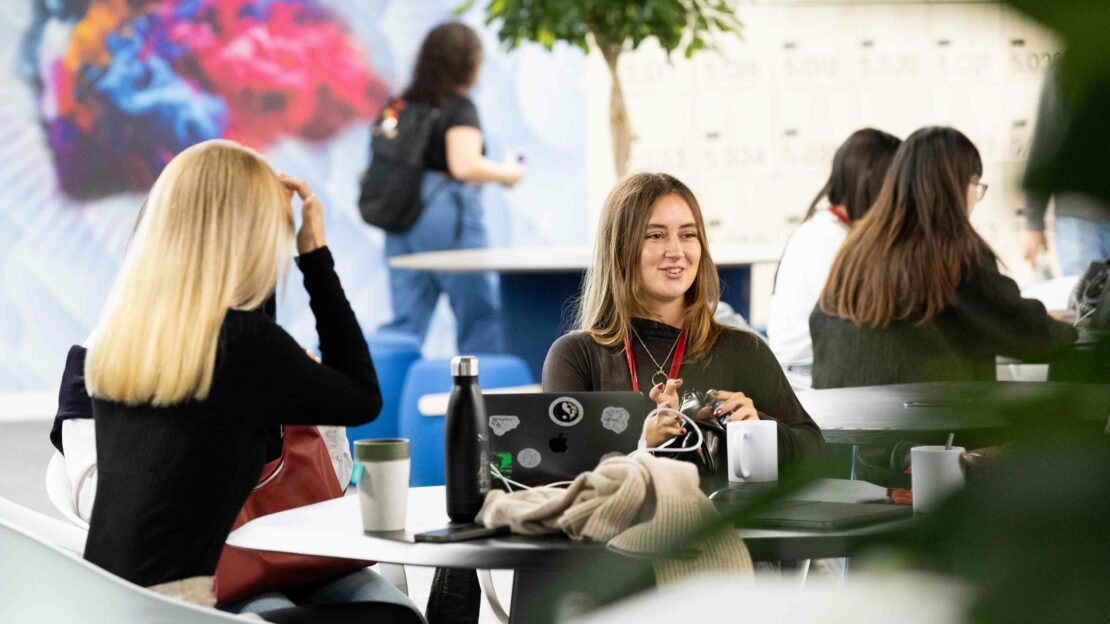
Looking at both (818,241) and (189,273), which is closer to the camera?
(189,273)

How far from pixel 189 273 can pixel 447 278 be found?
13.5 feet

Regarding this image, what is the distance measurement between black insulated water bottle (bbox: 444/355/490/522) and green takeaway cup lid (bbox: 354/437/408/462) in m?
0.06

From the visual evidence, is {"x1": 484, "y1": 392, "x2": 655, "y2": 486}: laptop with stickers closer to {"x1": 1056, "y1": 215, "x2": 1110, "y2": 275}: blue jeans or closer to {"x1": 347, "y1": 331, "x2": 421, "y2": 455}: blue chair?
{"x1": 1056, "y1": 215, "x2": 1110, "y2": 275}: blue jeans

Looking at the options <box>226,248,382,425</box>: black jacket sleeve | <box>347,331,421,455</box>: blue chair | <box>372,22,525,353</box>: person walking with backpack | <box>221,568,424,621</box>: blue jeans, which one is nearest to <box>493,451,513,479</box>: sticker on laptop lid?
<box>226,248,382,425</box>: black jacket sleeve

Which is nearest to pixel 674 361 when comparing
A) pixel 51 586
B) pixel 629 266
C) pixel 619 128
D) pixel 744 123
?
pixel 629 266

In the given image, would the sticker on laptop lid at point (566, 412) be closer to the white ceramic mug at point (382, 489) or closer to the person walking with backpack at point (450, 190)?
the white ceramic mug at point (382, 489)

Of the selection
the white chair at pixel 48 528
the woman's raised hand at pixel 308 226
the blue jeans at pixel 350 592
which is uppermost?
the woman's raised hand at pixel 308 226

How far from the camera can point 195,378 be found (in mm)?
1678

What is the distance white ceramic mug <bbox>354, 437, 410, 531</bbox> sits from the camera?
163 centimetres

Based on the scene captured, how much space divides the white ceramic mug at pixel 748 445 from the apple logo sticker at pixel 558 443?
227mm

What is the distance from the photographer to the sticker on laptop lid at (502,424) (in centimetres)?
175

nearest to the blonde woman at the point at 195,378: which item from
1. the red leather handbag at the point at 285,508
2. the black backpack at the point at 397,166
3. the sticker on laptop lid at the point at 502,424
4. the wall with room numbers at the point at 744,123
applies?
the red leather handbag at the point at 285,508

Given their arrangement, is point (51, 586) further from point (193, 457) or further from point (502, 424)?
point (502, 424)

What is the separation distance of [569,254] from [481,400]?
11.7 ft
